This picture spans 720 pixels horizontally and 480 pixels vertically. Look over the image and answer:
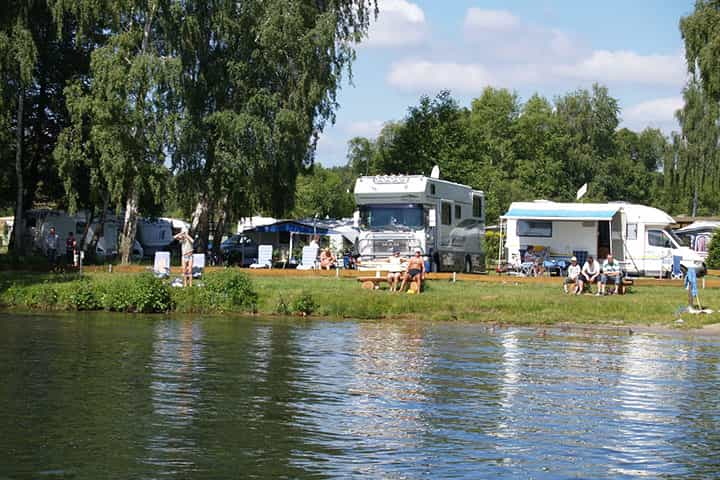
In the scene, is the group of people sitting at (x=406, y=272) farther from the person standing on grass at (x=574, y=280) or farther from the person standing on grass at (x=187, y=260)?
the person standing on grass at (x=187, y=260)

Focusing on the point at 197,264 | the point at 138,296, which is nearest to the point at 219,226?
the point at 197,264

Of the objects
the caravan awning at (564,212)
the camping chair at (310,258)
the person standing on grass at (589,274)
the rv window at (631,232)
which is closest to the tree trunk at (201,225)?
the camping chair at (310,258)

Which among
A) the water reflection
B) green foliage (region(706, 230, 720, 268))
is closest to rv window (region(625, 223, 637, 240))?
green foliage (region(706, 230, 720, 268))

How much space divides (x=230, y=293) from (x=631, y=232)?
17572 mm

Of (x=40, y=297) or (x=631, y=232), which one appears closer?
(x=40, y=297)

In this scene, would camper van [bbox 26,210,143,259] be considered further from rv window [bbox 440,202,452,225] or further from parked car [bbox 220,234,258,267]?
rv window [bbox 440,202,452,225]

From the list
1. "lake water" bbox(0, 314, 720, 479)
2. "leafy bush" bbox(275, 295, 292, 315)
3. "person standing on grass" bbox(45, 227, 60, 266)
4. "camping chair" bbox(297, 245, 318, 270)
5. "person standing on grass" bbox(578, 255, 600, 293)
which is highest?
"person standing on grass" bbox(45, 227, 60, 266)

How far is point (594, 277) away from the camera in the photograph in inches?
1208

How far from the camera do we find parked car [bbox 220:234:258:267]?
4764 centimetres

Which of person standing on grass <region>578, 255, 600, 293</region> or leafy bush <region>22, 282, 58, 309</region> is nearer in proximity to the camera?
leafy bush <region>22, 282, 58, 309</region>

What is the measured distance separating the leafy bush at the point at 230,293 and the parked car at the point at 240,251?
16.5m

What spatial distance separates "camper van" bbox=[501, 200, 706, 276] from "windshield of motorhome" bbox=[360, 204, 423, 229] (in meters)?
5.54

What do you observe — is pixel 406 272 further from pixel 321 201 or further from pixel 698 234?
pixel 321 201

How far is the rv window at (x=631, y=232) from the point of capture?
38969 mm
